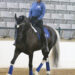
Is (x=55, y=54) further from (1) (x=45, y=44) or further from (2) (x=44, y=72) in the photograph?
(1) (x=45, y=44)

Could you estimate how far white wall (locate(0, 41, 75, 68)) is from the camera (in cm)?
896

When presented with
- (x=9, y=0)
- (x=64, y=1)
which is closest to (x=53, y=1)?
(x=64, y=1)

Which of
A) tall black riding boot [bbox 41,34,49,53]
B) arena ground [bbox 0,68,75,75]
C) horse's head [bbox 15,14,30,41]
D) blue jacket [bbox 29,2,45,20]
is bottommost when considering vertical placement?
arena ground [bbox 0,68,75,75]

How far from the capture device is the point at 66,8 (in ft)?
41.4

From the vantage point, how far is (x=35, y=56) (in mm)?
9203

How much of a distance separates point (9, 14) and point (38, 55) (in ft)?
11.1

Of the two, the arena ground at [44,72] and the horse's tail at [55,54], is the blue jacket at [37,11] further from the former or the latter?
the arena ground at [44,72]

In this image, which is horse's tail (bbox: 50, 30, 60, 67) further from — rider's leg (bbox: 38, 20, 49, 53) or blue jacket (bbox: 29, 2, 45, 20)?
blue jacket (bbox: 29, 2, 45, 20)

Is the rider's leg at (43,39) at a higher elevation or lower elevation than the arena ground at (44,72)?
higher

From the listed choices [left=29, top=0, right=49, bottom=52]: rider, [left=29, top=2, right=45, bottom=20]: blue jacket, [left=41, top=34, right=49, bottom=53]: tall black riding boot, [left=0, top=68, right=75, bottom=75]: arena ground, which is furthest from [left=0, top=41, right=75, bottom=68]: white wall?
[left=29, top=2, right=45, bottom=20]: blue jacket

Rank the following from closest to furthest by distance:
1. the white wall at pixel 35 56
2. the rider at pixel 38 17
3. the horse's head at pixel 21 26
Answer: the horse's head at pixel 21 26 < the rider at pixel 38 17 < the white wall at pixel 35 56

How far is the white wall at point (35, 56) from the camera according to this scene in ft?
29.4

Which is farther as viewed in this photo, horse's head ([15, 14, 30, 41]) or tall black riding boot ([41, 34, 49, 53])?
tall black riding boot ([41, 34, 49, 53])

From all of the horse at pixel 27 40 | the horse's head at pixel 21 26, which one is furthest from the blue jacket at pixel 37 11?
the horse's head at pixel 21 26
